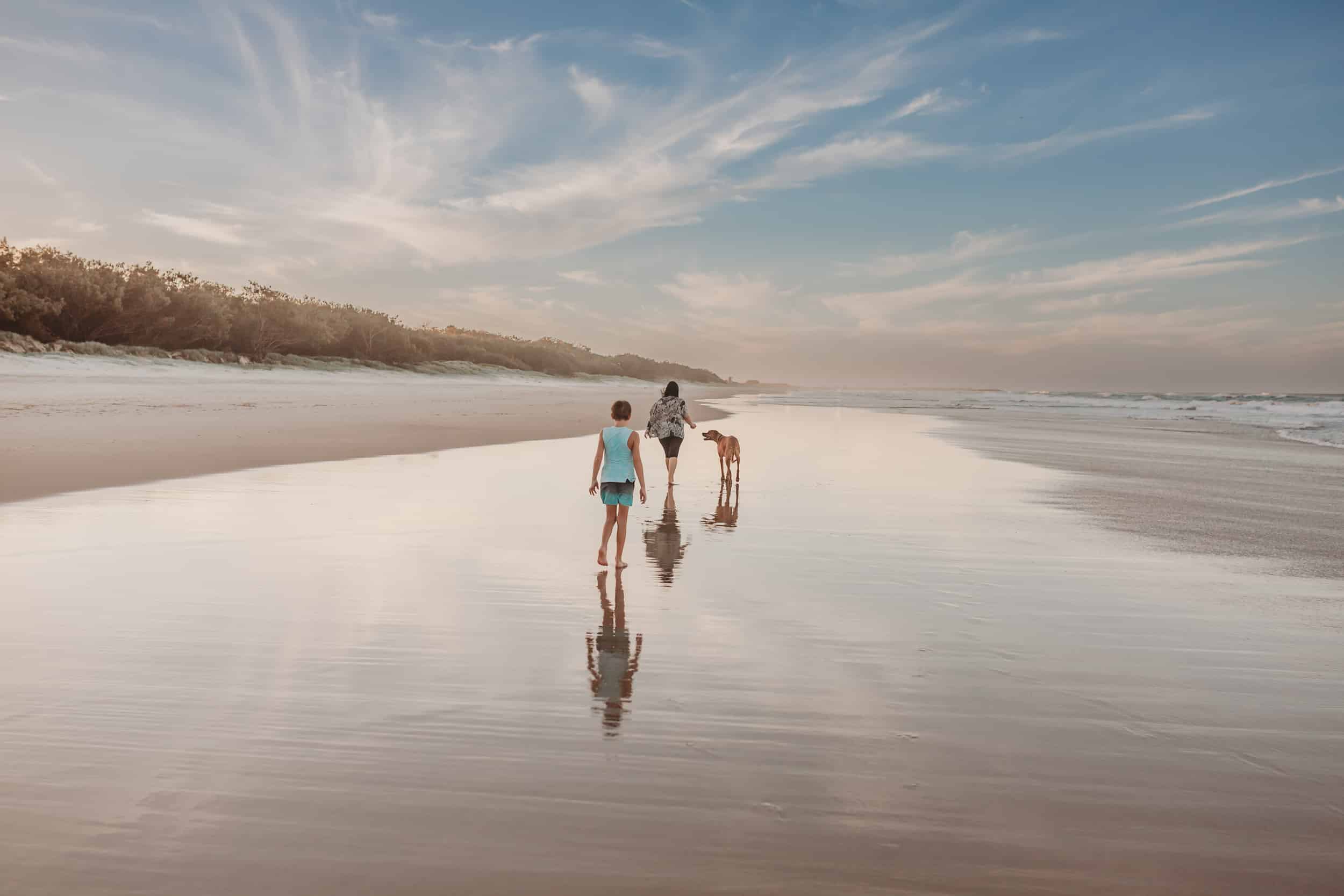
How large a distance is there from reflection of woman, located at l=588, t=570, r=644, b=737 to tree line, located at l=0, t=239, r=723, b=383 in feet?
149

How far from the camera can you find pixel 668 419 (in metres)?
14.8

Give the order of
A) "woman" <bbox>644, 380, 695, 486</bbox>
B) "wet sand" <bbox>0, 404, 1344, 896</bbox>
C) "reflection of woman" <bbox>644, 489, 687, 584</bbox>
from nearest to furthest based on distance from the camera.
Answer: "wet sand" <bbox>0, 404, 1344, 896</bbox>
"reflection of woman" <bbox>644, 489, 687, 584</bbox>
"woman" <bbox>644, 380, 695, 486</bbox>

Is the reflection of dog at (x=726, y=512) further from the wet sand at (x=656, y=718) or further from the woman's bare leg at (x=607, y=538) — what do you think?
the woman's bare leg at (x=607, y=538)

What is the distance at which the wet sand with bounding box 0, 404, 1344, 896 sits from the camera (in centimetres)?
305

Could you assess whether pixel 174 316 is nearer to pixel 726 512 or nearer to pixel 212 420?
pixel 212 420

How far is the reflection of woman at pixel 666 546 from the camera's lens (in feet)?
26.3

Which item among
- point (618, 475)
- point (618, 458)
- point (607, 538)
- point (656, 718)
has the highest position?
point (618, 458)

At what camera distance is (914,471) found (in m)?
16.7

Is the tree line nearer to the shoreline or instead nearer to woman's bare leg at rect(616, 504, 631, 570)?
the shoreline

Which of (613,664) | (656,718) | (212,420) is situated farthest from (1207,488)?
(212,420)

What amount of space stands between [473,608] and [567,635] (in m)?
1.03

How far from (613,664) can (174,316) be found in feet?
179

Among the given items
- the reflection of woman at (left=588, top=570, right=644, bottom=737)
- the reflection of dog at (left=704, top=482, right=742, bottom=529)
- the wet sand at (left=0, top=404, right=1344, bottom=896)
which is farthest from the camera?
the reflection of dog at (left=704, top=482, right=742, bottom=529)

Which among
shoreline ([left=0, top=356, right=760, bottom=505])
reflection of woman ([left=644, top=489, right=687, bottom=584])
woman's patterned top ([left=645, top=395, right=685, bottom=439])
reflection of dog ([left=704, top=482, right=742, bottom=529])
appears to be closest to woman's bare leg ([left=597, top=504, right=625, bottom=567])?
reflection of woman ([left=644, top=489, right=687, bottom=584])
